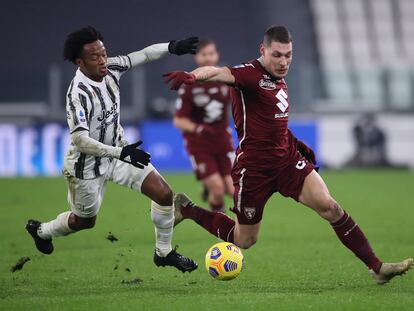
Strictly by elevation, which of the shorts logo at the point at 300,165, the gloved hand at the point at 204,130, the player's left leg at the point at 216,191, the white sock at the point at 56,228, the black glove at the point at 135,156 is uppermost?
the black glove at the point at 135,156

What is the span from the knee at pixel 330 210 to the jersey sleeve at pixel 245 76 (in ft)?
3.68

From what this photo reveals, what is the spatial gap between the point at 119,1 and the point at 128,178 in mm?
21858

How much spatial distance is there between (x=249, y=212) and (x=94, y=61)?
1866 mm

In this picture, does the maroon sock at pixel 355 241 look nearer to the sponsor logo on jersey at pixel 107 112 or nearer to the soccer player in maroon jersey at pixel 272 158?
the soccer player in maroon jersey at pixel 272 158

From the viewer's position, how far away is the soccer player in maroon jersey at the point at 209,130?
12.8 m

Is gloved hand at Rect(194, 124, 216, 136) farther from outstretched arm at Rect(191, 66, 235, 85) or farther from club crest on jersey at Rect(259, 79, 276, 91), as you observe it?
outstretched arm at Rect(191, 66, 235, 85)

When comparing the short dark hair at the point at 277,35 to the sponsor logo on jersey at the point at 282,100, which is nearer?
the short dark hair at the point at 277,35

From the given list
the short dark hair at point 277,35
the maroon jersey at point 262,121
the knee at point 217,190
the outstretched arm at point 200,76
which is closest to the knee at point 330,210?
the maroon jersey at point 262,121

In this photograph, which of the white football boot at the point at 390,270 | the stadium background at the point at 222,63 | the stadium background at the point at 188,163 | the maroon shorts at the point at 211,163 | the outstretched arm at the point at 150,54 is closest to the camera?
the white football boot at the point at 390,270

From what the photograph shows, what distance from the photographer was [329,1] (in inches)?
1330

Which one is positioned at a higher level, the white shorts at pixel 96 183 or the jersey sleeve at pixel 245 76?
the jersey sleeve at pixel 245 76

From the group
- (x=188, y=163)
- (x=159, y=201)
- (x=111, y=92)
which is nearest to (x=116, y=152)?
(x=111, y=92)

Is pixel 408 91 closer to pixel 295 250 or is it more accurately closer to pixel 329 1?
pixel 329 1

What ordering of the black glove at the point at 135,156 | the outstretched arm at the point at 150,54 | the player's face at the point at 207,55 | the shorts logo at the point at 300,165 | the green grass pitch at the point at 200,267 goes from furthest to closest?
1. the player's face at the point at 207,55
2. the outstretched arm at the point at 150,54
3. the shorts logo at the point at 300,165
4. the black glove at the point at 135,156
5. the green grass pitch at the point at 200,267
